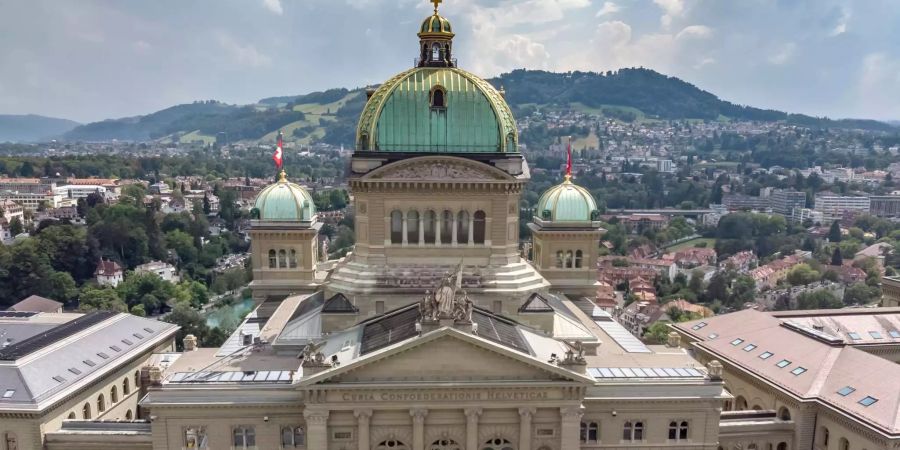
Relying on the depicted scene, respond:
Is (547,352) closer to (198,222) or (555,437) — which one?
(555,437)

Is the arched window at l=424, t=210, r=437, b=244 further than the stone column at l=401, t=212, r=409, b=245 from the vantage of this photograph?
Yes

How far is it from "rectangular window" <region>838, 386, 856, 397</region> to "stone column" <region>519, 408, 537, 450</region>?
24.9 metres

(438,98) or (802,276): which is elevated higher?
(438,98)

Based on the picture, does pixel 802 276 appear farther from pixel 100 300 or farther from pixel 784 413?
pixel 100 300

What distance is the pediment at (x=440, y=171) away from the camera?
5162cm

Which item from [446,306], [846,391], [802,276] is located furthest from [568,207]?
[802,276]

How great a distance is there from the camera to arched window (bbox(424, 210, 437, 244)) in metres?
53.5

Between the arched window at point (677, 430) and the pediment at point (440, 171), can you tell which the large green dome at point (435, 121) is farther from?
the arched window at point (677, 430)

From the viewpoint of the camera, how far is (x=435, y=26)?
55.9 m

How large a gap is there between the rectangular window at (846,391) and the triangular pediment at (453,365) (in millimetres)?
22045

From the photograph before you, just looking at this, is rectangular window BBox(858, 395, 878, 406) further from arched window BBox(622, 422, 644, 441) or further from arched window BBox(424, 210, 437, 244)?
arched window BBox(424, 210, 437, 244)

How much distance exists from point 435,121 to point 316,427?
25.2 m

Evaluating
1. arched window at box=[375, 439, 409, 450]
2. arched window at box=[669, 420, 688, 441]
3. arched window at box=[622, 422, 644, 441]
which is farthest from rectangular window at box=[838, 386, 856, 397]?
arched window at box=[375, 439, 409, 450]

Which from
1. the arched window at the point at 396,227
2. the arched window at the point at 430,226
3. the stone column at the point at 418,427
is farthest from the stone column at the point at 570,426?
the arched window at the point at 396,227
